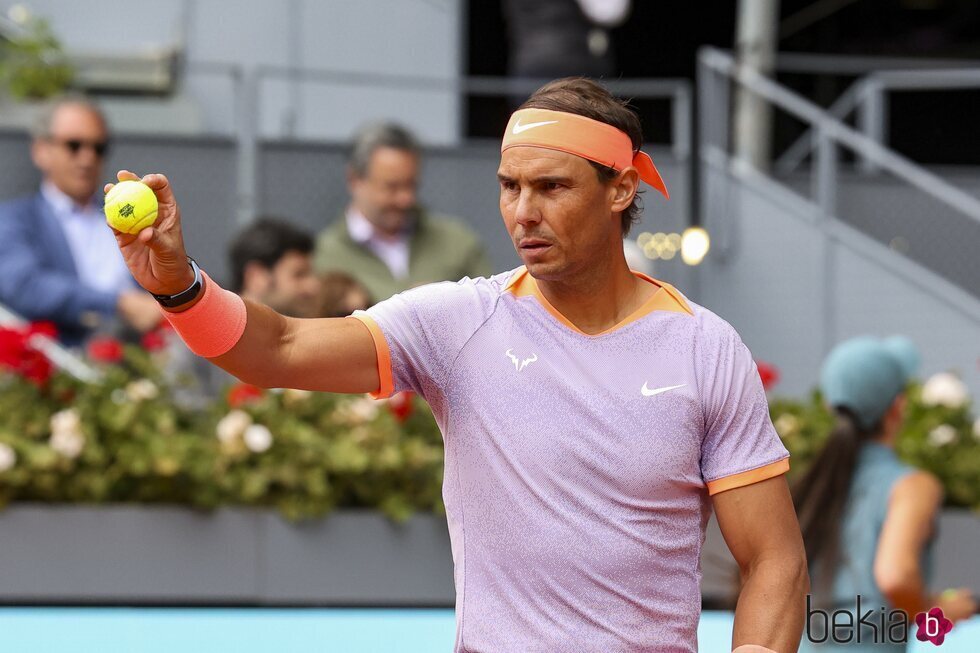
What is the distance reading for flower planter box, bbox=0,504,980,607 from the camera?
21.3 feet

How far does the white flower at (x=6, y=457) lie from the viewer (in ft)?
21.0

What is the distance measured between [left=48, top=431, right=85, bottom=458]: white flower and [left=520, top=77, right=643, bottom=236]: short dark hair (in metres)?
3.81

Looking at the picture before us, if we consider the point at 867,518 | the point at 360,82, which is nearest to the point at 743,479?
the point at 867,518

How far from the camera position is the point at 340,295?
7051 millimetres

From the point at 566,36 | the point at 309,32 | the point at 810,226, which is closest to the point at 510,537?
the point at 566,36

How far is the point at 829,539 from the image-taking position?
4570mm

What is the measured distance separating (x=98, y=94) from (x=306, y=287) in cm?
304

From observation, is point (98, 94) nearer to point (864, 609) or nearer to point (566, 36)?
point (566, 36)

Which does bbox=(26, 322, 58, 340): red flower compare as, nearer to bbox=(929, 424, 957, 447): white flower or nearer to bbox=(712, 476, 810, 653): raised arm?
bbox=(929, 424, 957, 447): white flower

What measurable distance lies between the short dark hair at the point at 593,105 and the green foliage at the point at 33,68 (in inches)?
240

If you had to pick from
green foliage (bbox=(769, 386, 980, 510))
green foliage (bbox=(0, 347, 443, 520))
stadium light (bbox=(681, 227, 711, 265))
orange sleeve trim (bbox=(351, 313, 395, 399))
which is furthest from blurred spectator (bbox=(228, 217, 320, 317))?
orange sleeve trim (bbox=(351, 313, 395, 399))

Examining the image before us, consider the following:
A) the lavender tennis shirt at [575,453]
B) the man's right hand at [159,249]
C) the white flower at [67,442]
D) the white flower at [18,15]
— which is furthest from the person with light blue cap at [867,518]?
the white flower at [18,15]

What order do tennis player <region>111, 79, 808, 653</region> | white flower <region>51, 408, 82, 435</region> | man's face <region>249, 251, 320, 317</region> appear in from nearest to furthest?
tennis player <region>111, 79, 808, 653</region> → white flower <region>51, 408, 82, 435</region> → man's face <region>249, 251, 320, 317</region>

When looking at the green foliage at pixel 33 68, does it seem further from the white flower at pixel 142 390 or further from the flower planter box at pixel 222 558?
the flower planter box at pixel 222 558
